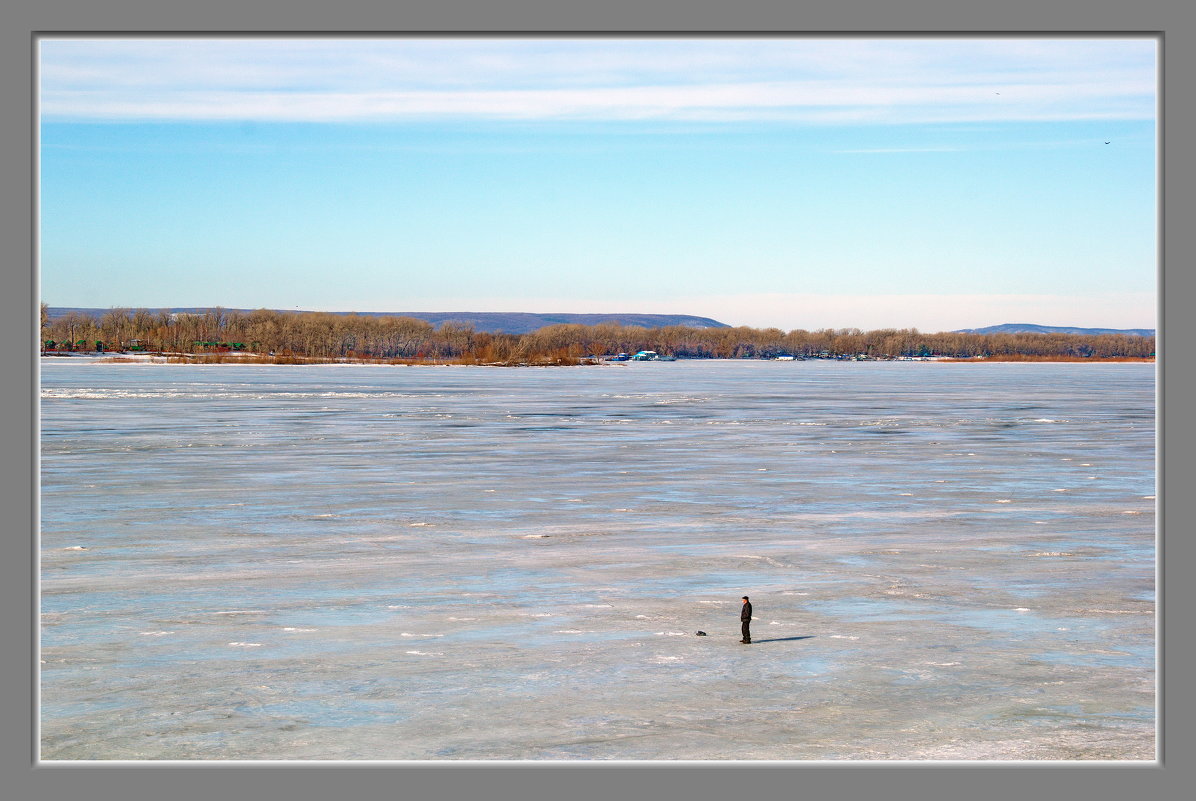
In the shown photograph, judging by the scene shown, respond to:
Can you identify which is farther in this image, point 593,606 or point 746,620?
point 593,606

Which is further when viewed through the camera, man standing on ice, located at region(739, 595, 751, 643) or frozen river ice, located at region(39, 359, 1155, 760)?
man standing on ice, located at region(739, 595, 751, 643)

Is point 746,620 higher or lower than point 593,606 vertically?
higher

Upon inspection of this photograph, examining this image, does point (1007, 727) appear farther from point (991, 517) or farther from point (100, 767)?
point (991, 517)

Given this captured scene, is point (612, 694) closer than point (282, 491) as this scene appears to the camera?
Yes

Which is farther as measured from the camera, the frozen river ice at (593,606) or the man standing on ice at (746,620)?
the man standing on ice at (746,620)
